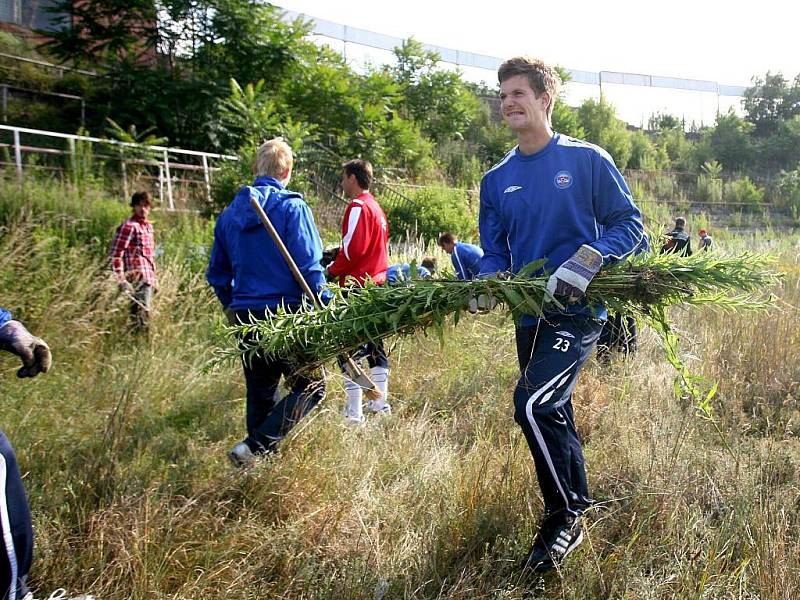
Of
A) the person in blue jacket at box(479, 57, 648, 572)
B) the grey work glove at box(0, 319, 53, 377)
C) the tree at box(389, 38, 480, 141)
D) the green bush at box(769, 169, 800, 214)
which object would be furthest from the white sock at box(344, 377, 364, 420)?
the green bush at box(769, 169, 800, 214)

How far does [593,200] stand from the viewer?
308 centimetres

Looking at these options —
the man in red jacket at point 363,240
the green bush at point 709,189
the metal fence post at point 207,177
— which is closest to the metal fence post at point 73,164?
the metal fence post at point 207,177

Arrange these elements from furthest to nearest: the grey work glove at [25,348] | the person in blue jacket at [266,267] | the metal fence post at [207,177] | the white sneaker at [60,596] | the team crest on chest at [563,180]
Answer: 1. the metal fence post at [207,177]
2. the person in blue jacket at [266,267]
3. the team crest on chest at [563,180]
4. the grey work glove at [25,348]
5. the white sneaker at [60,596]

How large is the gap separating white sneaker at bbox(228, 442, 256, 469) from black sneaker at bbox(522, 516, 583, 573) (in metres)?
1.54

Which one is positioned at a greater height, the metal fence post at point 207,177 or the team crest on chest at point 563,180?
the metal fence post at point 207,177

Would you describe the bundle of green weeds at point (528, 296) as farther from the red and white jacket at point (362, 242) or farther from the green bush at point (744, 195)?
the green bush at point (744, 195)

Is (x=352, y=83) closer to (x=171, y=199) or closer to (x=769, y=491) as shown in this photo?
(x=171, y=199)

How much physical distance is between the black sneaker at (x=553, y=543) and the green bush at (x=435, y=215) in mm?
16389

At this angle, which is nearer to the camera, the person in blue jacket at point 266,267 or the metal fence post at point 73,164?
the person in blue jacket at point 266,267

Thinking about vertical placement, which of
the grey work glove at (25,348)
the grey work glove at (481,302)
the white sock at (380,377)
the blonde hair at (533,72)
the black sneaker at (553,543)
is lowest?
the black sneaker at (553,543)

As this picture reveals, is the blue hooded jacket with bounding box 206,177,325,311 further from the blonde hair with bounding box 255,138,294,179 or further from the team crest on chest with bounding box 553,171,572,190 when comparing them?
the team crest on chest with bounding box 553,171,572,190

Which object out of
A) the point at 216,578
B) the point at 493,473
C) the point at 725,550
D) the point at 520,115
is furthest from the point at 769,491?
the point at 216,578

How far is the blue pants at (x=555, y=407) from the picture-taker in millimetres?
2830

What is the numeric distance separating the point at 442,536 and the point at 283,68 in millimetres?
19826
